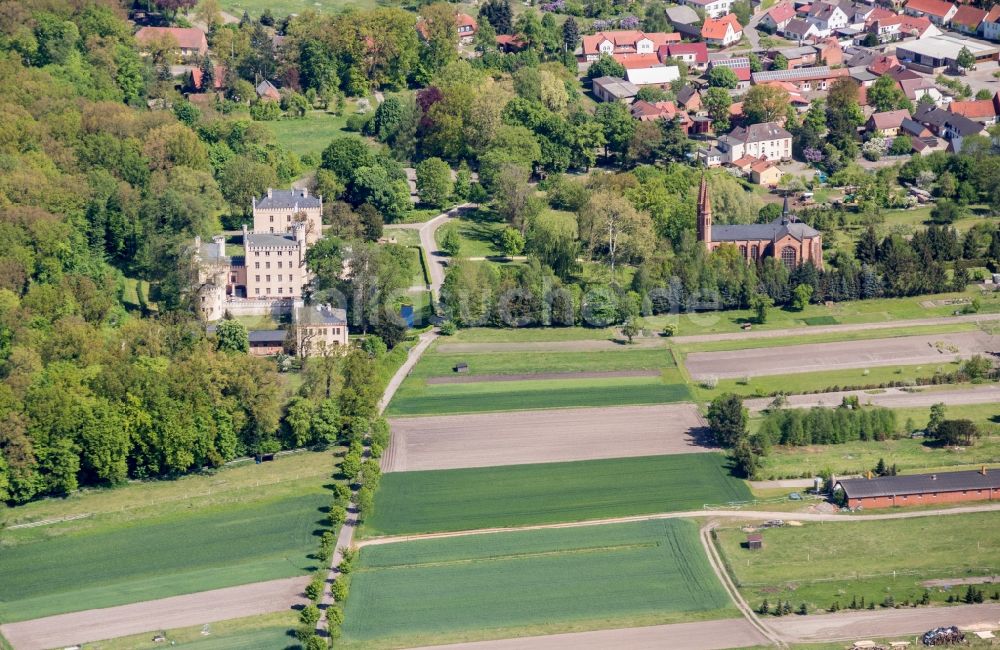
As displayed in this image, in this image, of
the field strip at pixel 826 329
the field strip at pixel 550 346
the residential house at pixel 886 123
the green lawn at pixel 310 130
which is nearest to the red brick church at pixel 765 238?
the field strip at pixel 826 329

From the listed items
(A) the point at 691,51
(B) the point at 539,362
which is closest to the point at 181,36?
(A) the point at 691,51

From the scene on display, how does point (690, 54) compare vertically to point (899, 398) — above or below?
above

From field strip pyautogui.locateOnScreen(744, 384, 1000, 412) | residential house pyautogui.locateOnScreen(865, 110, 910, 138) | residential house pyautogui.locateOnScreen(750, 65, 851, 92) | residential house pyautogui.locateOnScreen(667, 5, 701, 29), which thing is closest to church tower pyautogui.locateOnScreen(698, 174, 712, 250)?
field strip pyautogui.locateOnScreen(744, 384, 1000, 412)

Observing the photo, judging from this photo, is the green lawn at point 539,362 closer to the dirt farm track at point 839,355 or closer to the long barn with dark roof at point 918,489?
the dirt farm track at point 839,355

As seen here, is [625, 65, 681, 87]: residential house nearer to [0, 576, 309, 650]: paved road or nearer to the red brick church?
the red brick church

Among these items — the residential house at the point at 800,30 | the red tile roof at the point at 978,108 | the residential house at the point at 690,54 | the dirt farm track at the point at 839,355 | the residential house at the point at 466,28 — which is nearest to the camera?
the dirt farm track at the point at 839,355

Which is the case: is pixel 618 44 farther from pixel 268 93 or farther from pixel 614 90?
pixel 268 93

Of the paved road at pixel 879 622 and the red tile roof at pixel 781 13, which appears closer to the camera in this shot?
the paved road at pixel 879 622
